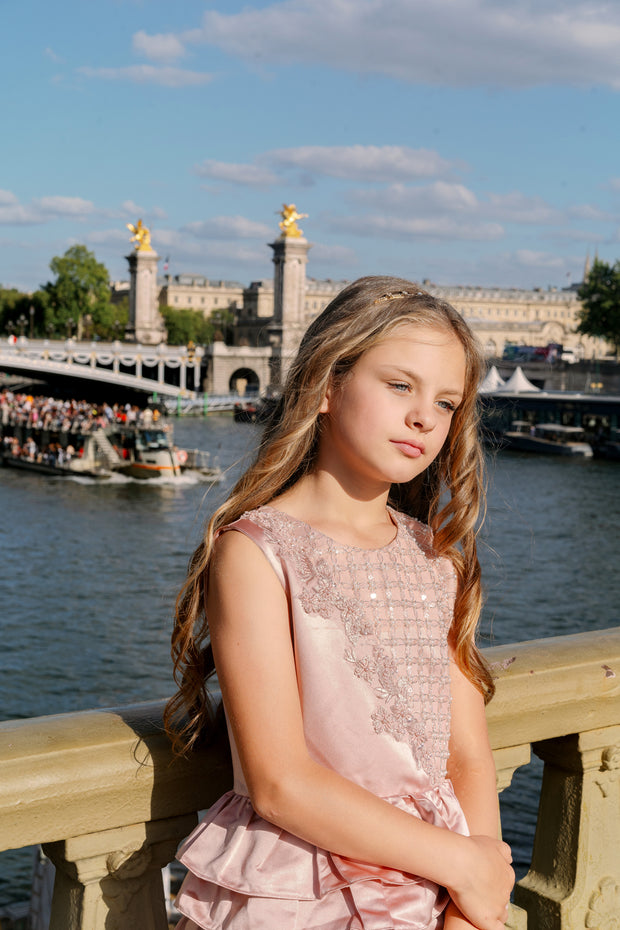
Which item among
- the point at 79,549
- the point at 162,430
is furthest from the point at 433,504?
the point at 162,430

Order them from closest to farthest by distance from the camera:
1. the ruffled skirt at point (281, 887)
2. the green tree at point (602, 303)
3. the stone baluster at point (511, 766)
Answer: the ruffled skirt at point (281, 887) < the stone baluster at point (511, 766) < the green tree at point (602, 303)

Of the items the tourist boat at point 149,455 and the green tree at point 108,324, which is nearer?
the tourist boat at point 149,455

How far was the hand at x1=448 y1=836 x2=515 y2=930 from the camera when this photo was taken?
1260mm

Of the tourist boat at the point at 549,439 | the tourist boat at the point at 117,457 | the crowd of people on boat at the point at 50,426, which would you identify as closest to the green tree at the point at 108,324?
the tourist boat at the point at 549,439

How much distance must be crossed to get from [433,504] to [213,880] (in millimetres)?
657

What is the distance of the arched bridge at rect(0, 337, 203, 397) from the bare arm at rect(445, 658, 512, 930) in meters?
45.7

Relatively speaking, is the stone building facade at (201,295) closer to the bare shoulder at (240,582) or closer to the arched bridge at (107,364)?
the arched bridge at (107,364)

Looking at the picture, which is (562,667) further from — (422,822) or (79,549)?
(79,549)

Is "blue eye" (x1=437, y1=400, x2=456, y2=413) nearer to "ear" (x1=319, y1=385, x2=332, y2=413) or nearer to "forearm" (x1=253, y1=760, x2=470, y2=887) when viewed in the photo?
"ear" (x1=319, y1=385, x2=332, y2=413)

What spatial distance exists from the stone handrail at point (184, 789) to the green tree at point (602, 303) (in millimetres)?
54685

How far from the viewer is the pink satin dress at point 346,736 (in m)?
1.22

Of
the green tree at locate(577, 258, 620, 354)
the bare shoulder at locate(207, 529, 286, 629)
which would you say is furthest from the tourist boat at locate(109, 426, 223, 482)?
the green tree at locate(577, 258, 620, 354)

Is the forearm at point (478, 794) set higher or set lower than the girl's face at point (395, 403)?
lower

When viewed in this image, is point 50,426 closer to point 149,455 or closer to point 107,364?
point 149,455
